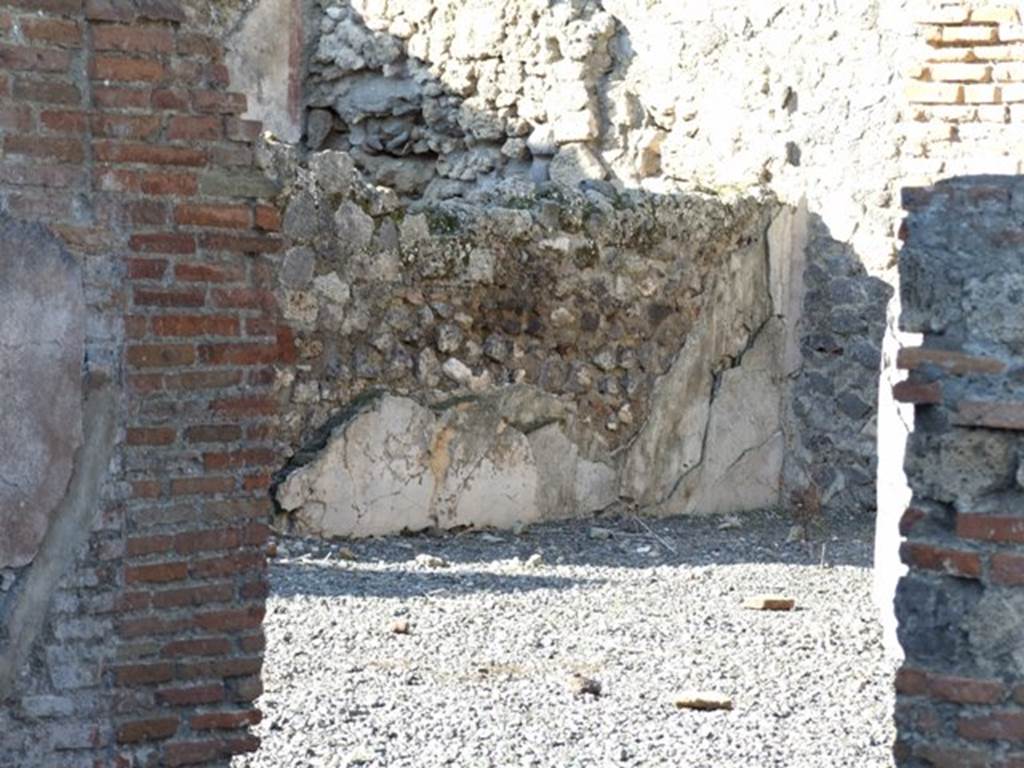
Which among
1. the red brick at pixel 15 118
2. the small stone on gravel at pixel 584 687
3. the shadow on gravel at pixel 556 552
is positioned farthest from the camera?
the shadow on gravel at pixel 556 552

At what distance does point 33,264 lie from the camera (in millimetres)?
3959

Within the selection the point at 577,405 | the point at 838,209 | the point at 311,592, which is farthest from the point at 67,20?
the point at 838,209

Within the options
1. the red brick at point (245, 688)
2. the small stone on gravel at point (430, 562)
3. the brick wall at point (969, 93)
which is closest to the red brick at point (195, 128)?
the red brick at point (245, 688)

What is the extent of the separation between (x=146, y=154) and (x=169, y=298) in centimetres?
30

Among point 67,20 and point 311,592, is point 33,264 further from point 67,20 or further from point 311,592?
point 311,592

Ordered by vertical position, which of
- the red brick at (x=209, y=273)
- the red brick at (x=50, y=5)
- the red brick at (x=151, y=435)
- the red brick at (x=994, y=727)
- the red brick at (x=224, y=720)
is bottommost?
the red brick at (x=224, y=720)

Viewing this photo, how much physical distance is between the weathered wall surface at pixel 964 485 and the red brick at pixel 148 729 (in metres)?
1.47

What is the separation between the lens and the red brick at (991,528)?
12.1 feet

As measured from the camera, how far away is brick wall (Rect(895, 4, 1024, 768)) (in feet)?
12.2

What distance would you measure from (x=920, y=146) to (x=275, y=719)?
146 inches

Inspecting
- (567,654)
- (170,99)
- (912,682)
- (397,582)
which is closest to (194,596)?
(170,99)

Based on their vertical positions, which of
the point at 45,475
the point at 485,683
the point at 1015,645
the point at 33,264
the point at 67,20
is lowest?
the point at 485,683

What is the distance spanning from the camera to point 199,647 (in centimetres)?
421

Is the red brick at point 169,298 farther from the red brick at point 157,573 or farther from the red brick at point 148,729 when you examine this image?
the red brick at point 148,729
